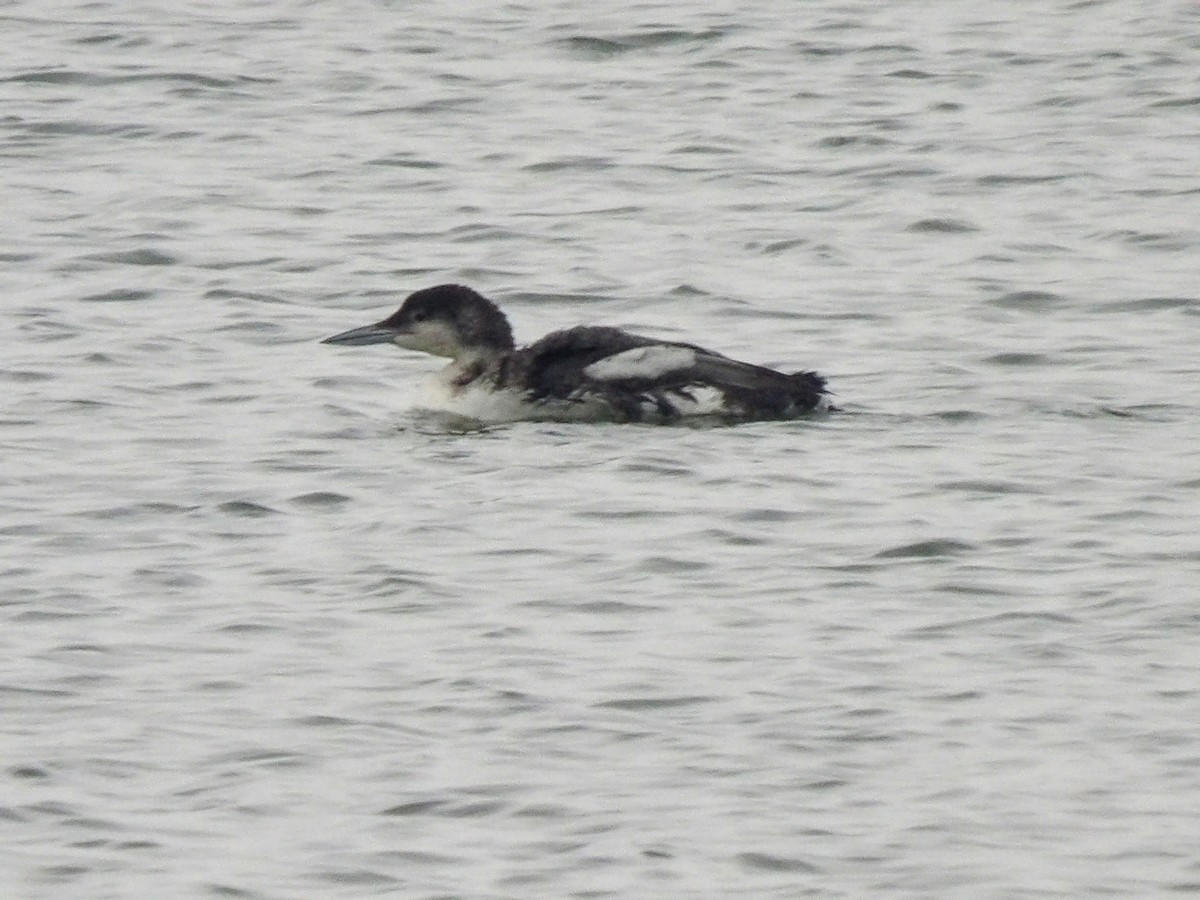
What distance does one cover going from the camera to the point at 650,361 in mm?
12336

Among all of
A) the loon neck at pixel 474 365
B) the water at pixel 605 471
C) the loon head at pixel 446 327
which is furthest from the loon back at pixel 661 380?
the loon head at pixel 446 327

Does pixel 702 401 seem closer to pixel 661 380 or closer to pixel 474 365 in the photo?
pixel 661 380

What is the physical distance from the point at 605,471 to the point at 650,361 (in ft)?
2.66

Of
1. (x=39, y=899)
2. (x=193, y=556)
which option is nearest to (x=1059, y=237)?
(x=193, y=556)

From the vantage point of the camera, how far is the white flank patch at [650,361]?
12.3 meters

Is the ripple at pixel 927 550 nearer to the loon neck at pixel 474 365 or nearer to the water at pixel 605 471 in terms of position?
the water at pixel 605 471

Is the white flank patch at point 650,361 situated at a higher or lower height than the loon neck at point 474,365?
higher

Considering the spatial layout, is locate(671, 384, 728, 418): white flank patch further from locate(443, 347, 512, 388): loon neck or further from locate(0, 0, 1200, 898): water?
locate(443, 347, 512, 388): loon neck

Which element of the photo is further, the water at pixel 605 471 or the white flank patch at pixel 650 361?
the white flank patch at pixel 650 361

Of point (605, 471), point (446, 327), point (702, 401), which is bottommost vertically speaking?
point (605, 471)

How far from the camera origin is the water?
7.82 m

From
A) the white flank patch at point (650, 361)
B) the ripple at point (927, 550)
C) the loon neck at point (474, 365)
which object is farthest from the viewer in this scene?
the loon neck at point (474, 365)

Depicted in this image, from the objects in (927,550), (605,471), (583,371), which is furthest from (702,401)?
(927,550)

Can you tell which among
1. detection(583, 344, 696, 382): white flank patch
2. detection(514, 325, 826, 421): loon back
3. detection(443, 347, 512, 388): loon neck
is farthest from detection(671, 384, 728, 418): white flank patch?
detection(443, 347, 512, 388): loon neck
